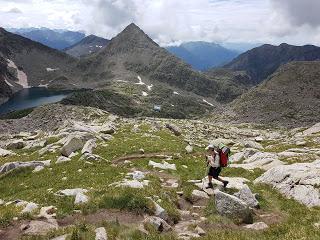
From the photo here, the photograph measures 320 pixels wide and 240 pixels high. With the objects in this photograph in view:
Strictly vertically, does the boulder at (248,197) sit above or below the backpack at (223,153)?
below

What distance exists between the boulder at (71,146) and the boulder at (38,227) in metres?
23.2


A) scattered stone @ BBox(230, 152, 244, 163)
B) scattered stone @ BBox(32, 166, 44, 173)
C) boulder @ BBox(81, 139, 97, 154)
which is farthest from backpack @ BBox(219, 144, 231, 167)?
boulder @ BBox(81, 139, 97, 154)

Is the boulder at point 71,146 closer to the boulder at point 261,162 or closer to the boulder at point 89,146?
the boulder at point 89,146

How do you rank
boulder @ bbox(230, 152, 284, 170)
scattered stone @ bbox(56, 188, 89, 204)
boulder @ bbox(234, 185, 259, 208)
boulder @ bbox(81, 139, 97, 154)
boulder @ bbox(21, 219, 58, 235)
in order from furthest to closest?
boulder @ bbox(81, 139, 97, 154), boulder @ bbox(230, 152, 284, 170), boulder @ bbox(234, 185, 259, 208), scattered stone @ bbox(56, 188, 89, 204), boulder @ bbox(21, 219, 58, 235)

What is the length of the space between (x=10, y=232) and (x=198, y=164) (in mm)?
22357

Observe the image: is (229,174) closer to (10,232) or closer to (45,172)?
(45,172)

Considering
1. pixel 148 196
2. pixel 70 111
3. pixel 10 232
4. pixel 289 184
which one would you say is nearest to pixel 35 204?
pixel 10 232

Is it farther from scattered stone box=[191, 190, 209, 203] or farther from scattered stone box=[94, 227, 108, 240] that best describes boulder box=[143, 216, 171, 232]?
scattered stone box=[191, 190, 209, 203]

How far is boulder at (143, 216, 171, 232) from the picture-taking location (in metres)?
17.4

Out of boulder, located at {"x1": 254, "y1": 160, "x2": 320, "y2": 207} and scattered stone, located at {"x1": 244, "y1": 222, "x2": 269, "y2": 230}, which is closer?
scattered stone, located at {"x1": 244, "y1": 222, "x2": 269, "y2": 230}

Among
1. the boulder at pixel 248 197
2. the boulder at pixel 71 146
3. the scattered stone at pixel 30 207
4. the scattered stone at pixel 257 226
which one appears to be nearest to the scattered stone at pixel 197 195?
the boulder at pixel 248 197

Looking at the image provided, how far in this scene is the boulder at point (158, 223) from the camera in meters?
17.4

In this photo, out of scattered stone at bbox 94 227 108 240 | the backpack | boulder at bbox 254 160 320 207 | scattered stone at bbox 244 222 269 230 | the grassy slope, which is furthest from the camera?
the backpack

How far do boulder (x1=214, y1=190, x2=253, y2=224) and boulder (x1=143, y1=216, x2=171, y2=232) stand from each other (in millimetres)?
3014
